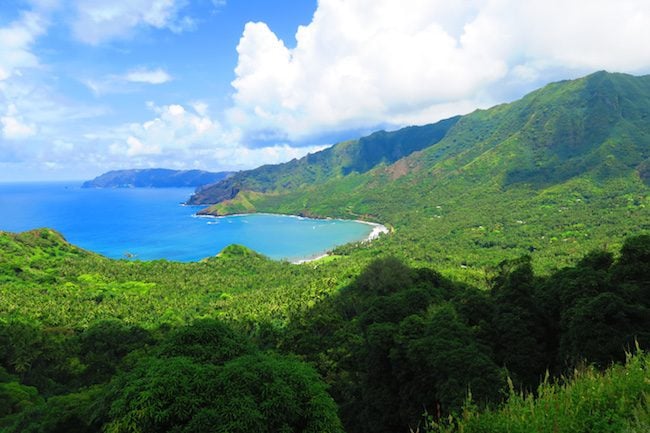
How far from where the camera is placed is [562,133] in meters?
199

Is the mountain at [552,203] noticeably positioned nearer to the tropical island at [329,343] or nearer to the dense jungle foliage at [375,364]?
the tropical island at [329,343]

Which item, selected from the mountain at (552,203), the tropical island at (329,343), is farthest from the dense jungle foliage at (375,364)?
the mountain at (552,203)

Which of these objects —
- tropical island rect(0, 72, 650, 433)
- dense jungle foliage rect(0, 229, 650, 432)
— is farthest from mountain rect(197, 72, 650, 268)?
dense jungle foliage rect(0, 229, 650, 432)

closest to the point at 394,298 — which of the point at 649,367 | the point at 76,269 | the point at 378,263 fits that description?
the point at 649,367

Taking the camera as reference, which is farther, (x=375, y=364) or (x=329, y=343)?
(x=329, y=343)

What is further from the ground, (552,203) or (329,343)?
(329,343)

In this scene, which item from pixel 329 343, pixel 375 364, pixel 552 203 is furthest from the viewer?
pixel 552 203

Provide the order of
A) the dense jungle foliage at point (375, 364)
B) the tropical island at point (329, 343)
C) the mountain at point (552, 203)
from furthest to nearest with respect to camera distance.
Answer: the mountain at point (552, 203) → the dense jungle foliage at point (375, 364) → the tropical island at point (329, 343)

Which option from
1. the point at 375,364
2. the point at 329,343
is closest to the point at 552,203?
the point at 329,343

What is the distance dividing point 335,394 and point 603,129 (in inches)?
8406

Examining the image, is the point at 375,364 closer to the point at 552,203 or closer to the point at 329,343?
the point at 329,343

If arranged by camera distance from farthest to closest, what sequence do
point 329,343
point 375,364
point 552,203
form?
point 552,203 → point 329,343 → point 375,364

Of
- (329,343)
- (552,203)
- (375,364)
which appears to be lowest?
(552,203)

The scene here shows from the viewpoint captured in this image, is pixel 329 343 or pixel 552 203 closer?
pixel 329 343
